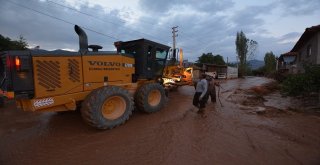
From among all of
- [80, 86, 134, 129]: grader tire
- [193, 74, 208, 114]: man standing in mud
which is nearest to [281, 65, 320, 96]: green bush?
[193, 74, 208, 114]: man standing in mud

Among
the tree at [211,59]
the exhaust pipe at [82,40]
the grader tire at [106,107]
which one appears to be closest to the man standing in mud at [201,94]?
the grader tire at [106,107]

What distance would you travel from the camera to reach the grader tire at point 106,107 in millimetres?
4410

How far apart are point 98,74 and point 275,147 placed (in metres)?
4.48

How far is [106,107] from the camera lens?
4992 mm

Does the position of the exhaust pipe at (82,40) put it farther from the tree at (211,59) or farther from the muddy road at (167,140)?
the tree at (211,59)

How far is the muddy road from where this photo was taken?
3.39 metres

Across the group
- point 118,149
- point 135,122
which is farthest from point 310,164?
point 135,122

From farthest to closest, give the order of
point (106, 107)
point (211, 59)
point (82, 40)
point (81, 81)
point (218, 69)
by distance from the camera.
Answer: point (211, 59)
point (218, 69)
point (82, 40)
point (106, 107)
point (81, 81)

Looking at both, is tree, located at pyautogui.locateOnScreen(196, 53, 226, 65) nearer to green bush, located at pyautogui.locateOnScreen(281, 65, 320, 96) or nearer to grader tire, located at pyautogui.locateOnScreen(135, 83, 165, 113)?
green bush, located at pyautogui.locateOnScreen(281, 65, 320, 96)

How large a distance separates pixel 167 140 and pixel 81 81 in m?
2.58

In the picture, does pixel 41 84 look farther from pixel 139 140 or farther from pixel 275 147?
pixel 275 147

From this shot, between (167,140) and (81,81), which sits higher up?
(81,81)

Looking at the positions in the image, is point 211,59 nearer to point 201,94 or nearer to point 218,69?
point 218,69

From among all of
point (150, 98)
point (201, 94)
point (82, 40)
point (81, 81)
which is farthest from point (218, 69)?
point (81, 81)
